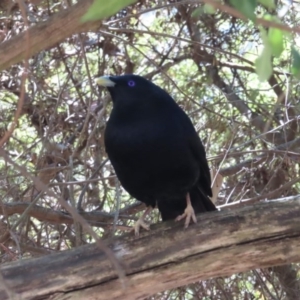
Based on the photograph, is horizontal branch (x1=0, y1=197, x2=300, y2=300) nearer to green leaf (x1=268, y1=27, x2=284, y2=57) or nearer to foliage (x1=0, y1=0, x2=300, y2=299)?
foliage (x1=0, y1=0, x2=300, y2=299)

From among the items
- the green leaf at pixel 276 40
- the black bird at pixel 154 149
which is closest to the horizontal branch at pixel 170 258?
the black bird at pixel 154 149

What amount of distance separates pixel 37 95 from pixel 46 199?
0.81 m

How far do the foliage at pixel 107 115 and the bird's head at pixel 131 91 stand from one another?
1.54 ft

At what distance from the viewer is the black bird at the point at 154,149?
3.60 meters

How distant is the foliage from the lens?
457cm

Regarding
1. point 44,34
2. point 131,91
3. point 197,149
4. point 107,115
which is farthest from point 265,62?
point 107,115

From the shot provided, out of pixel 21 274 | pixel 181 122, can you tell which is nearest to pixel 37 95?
pixel 181 122

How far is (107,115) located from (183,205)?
1429 mm

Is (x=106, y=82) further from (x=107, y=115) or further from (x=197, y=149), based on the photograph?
(x=107, y=115)

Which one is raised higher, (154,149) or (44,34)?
(44,34)

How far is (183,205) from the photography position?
159 inches

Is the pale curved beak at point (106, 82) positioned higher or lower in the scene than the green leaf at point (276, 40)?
higher

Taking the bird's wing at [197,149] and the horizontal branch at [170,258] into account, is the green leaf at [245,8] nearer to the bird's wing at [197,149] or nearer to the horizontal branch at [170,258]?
the horizontal branch at [170,258]

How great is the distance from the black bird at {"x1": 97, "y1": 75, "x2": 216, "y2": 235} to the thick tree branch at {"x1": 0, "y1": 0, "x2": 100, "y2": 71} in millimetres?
1311
